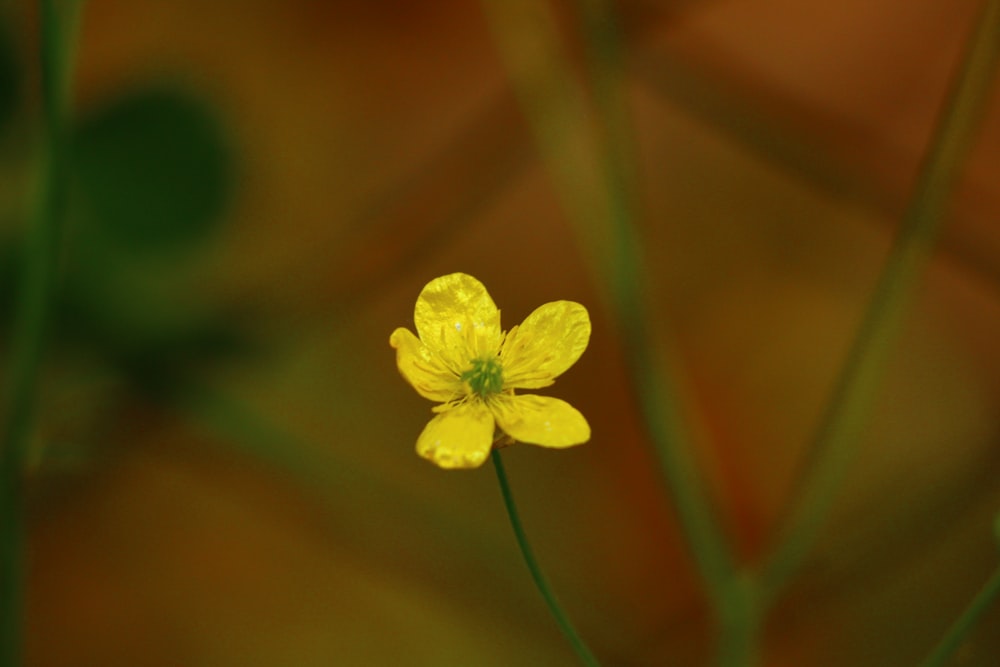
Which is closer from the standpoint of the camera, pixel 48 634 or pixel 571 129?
pixel 48 634

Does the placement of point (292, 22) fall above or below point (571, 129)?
above

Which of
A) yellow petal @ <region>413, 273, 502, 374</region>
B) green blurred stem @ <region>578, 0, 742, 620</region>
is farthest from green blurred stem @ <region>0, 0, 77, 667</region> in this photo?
green blurred stem @ <region>578, 0, 742, 620</region>

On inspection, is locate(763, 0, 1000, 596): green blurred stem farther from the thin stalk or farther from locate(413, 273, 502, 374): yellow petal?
locate(413, 273, 502, 374): yellow petal

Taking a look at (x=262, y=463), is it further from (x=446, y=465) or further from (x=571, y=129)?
(x=446, y=465)

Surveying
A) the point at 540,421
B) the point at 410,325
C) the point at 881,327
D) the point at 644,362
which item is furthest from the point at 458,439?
the point at 881,327

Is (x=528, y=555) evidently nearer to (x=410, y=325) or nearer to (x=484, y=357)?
(x=484, y=357)

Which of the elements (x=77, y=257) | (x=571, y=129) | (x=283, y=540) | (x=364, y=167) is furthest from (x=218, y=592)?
(x=571, y=129)
